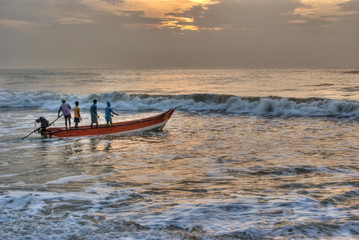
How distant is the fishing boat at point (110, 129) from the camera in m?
Answer: 17.9

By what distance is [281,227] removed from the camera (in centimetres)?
677

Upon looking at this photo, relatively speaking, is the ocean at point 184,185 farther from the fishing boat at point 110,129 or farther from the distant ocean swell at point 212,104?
the distant ocean swell at point 212,104

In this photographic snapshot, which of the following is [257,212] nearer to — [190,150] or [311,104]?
[190,150]

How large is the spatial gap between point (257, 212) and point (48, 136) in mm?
13107

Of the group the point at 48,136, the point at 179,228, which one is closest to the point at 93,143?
the point at 48,136

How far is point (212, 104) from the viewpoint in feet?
115

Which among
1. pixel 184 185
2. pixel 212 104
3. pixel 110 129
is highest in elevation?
pixel 110 129

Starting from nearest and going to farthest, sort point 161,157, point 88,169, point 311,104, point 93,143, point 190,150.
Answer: point 88,169
point 161,157
point 190,150
point 93,143
point 311,104

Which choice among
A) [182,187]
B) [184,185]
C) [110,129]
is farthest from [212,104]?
[182,187]

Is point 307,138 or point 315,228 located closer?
point 315,228

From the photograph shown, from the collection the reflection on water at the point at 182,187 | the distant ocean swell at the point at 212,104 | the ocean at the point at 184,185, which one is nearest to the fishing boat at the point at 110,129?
the ocean at the point at 184,185

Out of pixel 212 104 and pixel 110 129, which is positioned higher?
pixel 110 129

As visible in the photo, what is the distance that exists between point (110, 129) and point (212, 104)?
59.2 ft

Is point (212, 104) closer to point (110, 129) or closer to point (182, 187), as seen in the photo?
point (110, 129)
